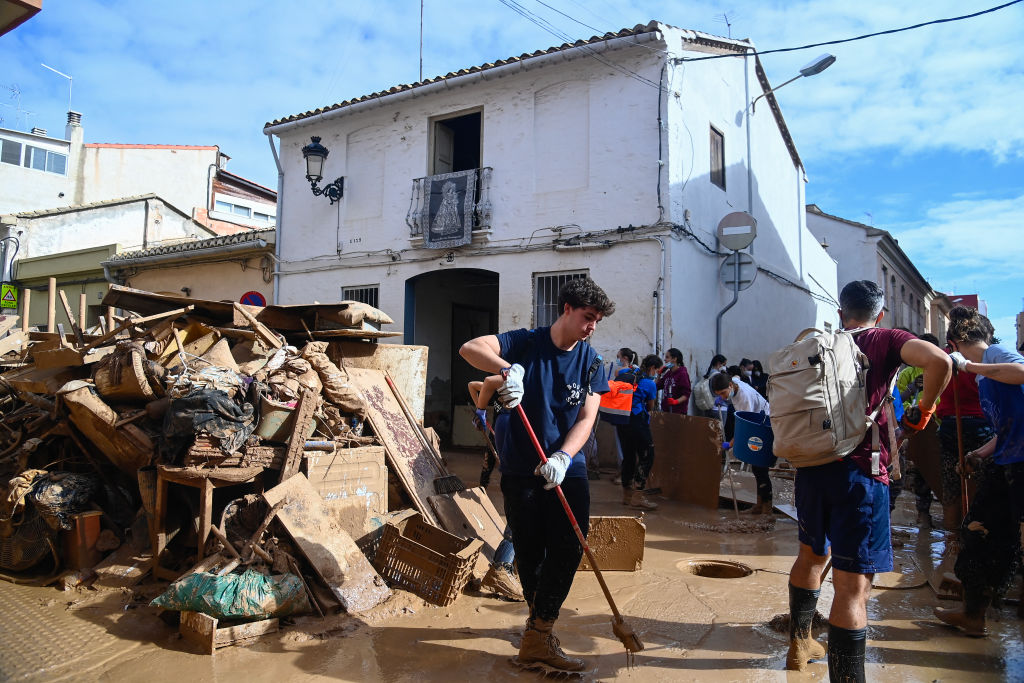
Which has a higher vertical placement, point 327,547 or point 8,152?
point 8,152

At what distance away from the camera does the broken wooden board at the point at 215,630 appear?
3.35 meters

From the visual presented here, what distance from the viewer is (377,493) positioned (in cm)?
486

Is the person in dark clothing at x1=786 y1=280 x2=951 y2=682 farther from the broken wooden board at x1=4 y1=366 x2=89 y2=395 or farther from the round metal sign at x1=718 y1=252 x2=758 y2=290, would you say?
the round metal sign at x1=718 y1=252 x2=758 y2=290

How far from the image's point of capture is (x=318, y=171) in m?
12.9

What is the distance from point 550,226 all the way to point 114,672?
8.62m

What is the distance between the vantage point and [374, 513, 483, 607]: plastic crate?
393 centimetres

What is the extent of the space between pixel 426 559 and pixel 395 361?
3.49 metres

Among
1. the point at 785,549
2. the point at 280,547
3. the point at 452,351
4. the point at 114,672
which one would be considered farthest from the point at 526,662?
the point at 452,351

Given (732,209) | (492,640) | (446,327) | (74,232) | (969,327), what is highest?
(74,232)

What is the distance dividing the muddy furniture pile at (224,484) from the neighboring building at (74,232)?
52.8 ft

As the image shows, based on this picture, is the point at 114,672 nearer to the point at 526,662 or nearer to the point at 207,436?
the point at 207,436

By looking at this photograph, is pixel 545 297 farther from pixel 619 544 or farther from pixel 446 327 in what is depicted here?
pixel 619 544

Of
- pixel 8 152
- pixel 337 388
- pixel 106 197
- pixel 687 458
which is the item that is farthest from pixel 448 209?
pixel 8 152

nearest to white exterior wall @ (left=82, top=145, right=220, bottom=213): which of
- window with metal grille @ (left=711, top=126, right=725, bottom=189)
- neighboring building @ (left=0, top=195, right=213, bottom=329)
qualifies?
neighboring building @ (left=0, top=195, right=213, bottom=329)
